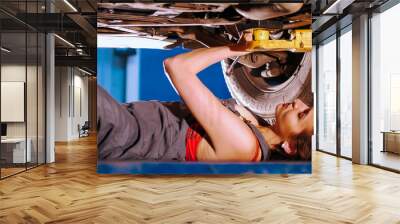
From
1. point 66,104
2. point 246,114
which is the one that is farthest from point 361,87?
point 66,104

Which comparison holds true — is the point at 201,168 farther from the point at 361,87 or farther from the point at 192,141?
the point at 361,87

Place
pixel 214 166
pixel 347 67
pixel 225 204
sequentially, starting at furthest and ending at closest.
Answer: pixel 347 67
pixel 214 166
pixel 225 204

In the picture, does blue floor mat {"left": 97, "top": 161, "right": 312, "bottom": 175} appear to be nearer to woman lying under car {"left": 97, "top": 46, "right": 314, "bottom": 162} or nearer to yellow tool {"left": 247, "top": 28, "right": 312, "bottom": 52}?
woman lying under car {"left": 97, "top": 46, "right": 314, "bottom": 162}

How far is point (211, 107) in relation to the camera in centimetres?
663

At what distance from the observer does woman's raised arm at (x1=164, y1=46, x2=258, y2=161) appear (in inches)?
260

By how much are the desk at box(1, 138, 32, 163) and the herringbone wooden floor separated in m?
0.38

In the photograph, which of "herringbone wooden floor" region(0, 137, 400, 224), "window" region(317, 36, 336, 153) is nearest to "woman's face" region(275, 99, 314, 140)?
"herringbone wooden floor" region(0, 137, 400, 224)

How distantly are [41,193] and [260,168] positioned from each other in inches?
139

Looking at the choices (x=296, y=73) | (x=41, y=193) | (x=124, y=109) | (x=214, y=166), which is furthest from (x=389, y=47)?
(x=41, y=193)

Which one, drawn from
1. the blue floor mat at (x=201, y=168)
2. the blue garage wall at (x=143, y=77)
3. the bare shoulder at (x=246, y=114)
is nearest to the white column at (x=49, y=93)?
the blue garage wall at (x=143, y=77)

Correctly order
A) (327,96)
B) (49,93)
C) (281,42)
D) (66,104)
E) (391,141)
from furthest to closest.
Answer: (66,104), (327,96), (49,93), (391,141), (281,42)

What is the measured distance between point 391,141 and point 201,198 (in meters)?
4.71

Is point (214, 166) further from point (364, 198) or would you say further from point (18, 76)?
point (18, 76)

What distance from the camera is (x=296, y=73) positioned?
6684 millimetres
